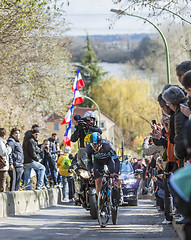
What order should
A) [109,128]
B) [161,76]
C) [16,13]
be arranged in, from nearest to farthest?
1. [16,13]
2. [161,76]
3. [109,128]

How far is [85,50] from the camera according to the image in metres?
83.1

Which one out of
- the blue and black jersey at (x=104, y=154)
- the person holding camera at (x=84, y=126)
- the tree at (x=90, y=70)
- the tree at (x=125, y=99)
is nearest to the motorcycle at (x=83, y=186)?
the person holding camera at (x=84, y=126)

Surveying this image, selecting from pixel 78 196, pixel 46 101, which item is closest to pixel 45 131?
pixel 46 101

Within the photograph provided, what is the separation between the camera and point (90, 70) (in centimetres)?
8031

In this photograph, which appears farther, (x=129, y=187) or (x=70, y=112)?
(x=70, y=112)

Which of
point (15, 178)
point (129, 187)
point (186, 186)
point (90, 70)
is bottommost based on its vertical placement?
point (129, 187)

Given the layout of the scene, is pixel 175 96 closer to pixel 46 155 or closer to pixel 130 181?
pixel 46 155

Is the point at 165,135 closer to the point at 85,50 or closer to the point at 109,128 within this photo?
the point at 85,50

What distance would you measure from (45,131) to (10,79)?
10690mm

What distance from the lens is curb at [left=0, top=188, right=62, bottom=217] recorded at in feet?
42.1

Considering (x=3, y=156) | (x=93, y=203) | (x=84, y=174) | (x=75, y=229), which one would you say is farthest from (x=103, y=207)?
(x=3, y=156)

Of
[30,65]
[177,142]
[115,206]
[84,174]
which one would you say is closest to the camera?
[177,142]

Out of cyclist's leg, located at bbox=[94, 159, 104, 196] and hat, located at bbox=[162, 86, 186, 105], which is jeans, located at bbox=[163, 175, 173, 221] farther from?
hat, located at bbox=[162, 86, 186, 105]

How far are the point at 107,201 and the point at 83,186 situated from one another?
2.27m
